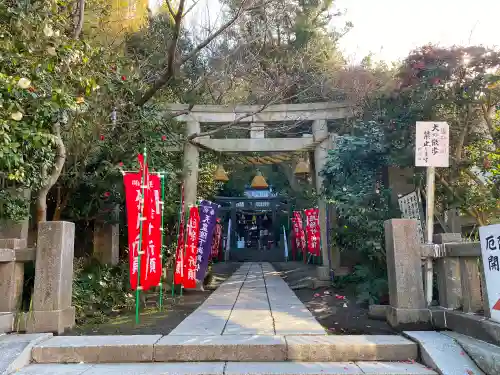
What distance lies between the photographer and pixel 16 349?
4312 mm

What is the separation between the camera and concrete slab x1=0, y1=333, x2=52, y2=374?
402cm

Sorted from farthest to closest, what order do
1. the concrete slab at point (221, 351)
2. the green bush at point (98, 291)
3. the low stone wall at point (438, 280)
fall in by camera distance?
the green bush at point (98, 291), the low stone wall at point (438, 280), the concrete slab at point (221, 351)

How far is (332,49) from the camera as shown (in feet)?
51.0

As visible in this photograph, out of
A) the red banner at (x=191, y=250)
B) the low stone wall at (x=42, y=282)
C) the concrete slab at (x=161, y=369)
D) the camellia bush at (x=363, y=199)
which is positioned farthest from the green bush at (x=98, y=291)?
the camellia bush at (x=363, y=199)

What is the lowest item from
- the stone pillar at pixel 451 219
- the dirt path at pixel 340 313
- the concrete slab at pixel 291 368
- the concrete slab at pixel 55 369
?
the concrete slab at pixel 55 369

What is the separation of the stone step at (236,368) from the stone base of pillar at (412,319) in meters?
0.93

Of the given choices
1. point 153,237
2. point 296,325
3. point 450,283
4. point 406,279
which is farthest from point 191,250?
point 450,283

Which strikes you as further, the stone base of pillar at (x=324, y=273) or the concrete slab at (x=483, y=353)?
the stone base of pillar at (x=324, y=273)

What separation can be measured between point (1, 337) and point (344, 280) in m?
6.97

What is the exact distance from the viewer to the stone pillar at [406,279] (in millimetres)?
5125

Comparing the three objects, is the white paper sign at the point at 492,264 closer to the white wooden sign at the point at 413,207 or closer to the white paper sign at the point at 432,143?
the white paper sign at the point at 432,143

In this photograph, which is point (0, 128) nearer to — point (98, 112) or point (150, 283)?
point (98, 112)

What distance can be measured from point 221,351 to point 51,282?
2.57m

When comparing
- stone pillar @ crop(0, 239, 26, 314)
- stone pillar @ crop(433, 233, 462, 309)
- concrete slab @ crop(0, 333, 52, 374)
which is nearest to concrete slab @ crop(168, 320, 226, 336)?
concrete slab @ crop(0, 333, 52, 374)
